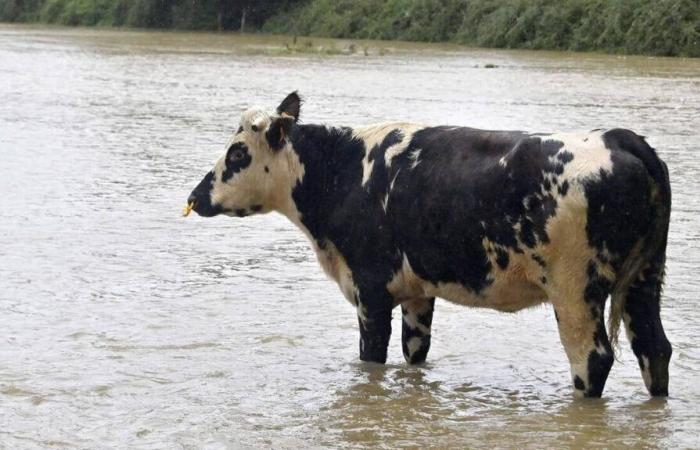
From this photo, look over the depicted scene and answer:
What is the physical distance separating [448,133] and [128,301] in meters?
3.16

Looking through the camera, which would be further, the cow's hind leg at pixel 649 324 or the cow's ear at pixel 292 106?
the cow's ear at pixel 292 106

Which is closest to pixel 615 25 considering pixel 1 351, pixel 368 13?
pixel 368 13

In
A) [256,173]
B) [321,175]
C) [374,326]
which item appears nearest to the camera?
[374,326]

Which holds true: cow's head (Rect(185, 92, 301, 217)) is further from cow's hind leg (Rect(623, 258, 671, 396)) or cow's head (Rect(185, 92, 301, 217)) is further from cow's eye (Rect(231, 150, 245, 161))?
cow's hind leg (Rect(623, 258, 671, 396))

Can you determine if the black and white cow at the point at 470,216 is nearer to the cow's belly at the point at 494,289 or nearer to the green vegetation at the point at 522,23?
the cow's belly at the point at 494,289

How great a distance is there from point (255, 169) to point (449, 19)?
53050mm

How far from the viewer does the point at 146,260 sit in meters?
10.8

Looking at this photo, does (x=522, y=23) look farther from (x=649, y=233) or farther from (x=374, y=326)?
(x=649, y=233)

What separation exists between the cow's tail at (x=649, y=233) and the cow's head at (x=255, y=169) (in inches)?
85.8

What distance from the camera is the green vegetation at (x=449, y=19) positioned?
4600cm

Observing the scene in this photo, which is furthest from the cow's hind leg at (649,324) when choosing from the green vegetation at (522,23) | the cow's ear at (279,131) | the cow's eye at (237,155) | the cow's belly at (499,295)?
the green vegetation at (522,23)

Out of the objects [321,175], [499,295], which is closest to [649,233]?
[499,295]

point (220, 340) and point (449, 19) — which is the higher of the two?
point (449, 19)

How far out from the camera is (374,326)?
24.7 ft
